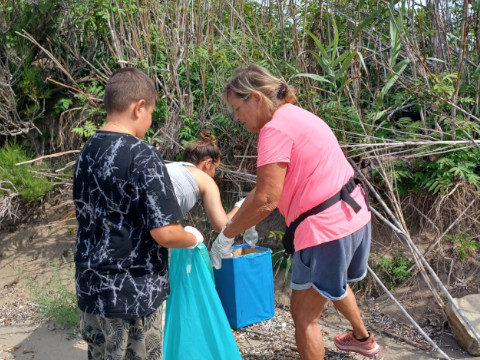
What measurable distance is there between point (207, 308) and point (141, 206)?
0.81m

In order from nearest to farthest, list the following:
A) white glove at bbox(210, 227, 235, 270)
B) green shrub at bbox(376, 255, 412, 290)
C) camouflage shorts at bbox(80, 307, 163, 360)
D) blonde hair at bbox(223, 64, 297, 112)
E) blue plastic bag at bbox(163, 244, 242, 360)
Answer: camouflage shorts at bbox(80, 307, 163, 360) < blonde hair at bbox(223, 64, 297, 112) < blue plastic bag at bbox(163, 244, 242, 360) < white glove at bbox(210, 227, 235, 270) < green shrub at bbox(376, 255, 412, 290)

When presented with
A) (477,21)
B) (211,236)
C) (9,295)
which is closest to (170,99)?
(211,236)

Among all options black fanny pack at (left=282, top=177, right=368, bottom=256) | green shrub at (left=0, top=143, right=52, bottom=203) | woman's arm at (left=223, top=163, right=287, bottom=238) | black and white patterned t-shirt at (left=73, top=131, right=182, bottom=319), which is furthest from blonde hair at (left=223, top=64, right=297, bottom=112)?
green shrub at (left=0, top=143, right=52, bottom=203)

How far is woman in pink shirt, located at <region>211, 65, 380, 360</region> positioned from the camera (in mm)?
2219

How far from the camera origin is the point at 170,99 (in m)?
4.63

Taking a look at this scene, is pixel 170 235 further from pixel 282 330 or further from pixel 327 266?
pixel 282 330

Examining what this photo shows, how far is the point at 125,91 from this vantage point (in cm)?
188

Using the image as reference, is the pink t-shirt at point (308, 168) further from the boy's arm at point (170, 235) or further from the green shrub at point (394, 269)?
the green shrub at point (394, 269)

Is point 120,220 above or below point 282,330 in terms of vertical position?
above

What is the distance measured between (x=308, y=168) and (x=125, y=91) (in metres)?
0.87

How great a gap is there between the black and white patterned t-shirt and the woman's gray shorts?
28.5 inches

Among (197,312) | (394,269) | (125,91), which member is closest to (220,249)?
(197,312)

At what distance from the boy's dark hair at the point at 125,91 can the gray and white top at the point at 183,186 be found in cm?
83

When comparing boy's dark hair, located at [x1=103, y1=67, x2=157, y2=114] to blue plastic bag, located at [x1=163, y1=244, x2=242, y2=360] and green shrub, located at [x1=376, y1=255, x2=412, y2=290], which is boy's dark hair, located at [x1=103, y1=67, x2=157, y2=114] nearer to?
blue plastic bag, located at [x1=163, y1=244, x2=242, y2=360]
